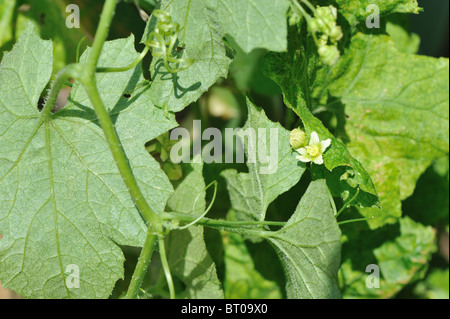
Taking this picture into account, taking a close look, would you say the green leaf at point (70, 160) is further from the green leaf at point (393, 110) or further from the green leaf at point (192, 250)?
the green leaf at point (393, 110)

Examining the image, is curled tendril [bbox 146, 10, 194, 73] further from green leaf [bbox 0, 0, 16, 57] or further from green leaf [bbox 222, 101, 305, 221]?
green leaf [bbox 0, 0, 16, 57]

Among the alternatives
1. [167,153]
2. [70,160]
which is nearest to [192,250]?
[167,153]

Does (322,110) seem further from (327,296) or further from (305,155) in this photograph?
(327,296)

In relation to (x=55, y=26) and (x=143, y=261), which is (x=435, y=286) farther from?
(x=55, y=26)

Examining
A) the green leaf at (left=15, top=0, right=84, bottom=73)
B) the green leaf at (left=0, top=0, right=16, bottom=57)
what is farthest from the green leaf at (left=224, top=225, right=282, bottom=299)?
the green leaf at (left=0, top=0, right=16, bottom=57)

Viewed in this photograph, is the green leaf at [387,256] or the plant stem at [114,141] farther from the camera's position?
the green leaf at [387,256]

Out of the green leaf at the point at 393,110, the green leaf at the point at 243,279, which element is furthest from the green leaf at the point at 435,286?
the green leaf at the point at 243,279

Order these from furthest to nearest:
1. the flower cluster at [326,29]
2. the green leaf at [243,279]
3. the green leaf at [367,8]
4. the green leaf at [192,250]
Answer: the green leaf at [243,279], the green leaf at [192,250], the green leaf at [367,8], the flower cluster at [326,29]
